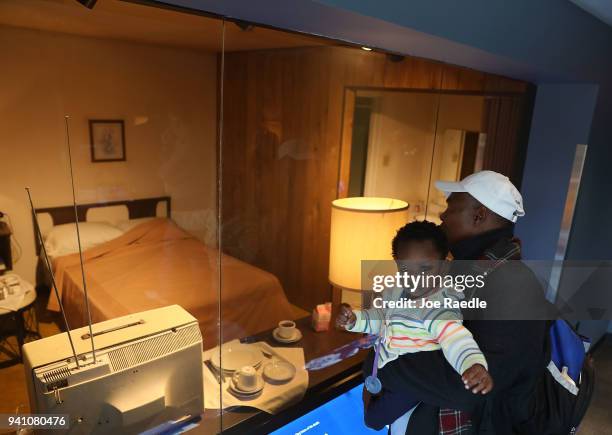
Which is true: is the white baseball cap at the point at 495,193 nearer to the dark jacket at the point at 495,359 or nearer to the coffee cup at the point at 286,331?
the dark jacket at the point at 495,359

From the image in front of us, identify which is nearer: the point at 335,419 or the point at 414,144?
the point at 335,419

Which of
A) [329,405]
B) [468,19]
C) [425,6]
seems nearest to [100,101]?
[425,6]

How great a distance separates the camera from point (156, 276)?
2018mm

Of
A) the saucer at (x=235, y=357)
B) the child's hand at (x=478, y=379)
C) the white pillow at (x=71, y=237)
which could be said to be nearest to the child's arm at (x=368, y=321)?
the child's hand at (x=478, y=379)

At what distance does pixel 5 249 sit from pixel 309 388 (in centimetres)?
113

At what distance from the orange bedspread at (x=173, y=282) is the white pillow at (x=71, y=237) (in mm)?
33

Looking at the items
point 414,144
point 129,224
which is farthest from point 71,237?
point 414,144

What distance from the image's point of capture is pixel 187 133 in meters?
1.78

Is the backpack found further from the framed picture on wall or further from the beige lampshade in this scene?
the framed picture on wall

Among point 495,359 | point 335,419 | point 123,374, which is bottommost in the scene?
point 335,419

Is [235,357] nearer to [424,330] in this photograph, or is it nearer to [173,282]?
[173,282]

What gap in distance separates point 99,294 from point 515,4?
6.08 ft

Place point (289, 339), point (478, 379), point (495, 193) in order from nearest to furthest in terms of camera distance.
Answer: point (478, 379) → point (495, 193) → point (289, 339)

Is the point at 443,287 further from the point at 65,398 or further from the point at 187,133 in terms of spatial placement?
the point at 187,133
